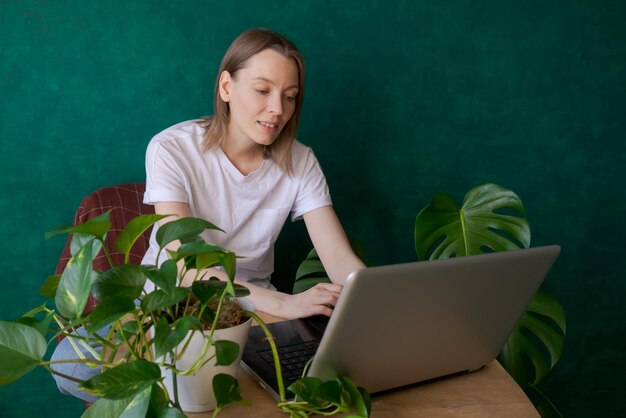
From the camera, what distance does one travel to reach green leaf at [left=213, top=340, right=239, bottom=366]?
78 centimetres

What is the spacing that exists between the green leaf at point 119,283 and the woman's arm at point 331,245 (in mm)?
1043

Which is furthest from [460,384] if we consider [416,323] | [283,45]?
[283,45]

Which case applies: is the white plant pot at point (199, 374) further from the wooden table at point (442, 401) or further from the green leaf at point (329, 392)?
the green leaf at point (329, 392)

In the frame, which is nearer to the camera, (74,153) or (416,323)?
(416,323)

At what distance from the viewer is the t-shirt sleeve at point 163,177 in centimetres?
171

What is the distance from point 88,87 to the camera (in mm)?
2031

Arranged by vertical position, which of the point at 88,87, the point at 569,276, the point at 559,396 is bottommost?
the point at 559,396

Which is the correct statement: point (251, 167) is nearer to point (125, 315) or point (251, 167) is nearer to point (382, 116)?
point (382, 116)

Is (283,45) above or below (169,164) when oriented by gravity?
above

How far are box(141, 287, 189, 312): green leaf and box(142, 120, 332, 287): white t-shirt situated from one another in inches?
38.4

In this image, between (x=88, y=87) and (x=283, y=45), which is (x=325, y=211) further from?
(x=88, y=87)

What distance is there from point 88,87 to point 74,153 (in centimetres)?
22

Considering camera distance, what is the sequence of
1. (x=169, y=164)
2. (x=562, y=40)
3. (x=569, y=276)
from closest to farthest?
(x=169, y=164) → (x=562, y=40) → (x=569, y=276)

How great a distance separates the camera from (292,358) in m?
1.10
